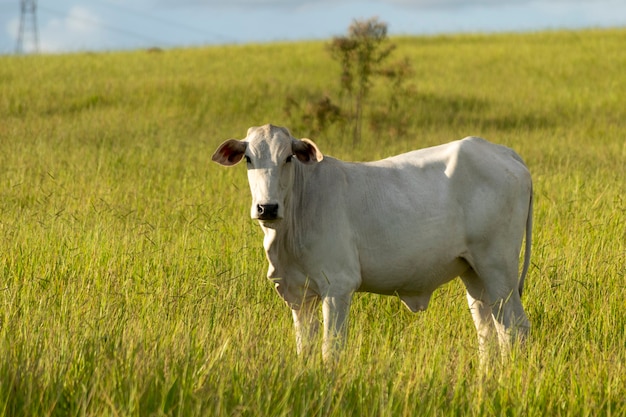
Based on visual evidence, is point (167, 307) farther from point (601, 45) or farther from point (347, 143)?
point (601, 45)

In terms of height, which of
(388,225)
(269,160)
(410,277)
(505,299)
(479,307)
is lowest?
(479,307)

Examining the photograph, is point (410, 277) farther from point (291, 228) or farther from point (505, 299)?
point (291, 228)

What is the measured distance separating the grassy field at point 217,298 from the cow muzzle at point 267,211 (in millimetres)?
554

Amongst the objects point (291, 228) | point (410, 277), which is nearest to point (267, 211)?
point (291, 228)

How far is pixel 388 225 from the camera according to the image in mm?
5059

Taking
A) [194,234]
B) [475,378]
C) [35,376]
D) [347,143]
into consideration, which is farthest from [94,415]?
[347,143]

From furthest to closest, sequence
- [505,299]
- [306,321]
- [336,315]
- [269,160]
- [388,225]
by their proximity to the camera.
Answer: [505,299] → [388,225] → [306,321] → [336,315] → [269,160]

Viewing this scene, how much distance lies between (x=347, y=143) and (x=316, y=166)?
10551 mm

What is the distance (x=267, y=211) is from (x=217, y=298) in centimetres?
120

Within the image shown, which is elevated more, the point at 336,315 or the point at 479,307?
the point at 336,315

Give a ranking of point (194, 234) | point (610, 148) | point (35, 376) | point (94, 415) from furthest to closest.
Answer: point (610, 148) → point (194, 234) → point (35, 376) → point (94, 415)

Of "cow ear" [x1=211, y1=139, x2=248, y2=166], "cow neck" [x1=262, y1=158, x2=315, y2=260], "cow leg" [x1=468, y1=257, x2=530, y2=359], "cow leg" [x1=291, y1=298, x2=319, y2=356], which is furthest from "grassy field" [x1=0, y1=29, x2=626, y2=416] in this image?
"cow ear" [x1=211, y1=139, x2=248, y2=166]

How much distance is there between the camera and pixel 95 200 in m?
8.66

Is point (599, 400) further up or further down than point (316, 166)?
further down
